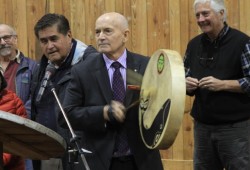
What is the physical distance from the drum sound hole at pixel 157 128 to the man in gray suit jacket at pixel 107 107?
Answer: 0.68 feet

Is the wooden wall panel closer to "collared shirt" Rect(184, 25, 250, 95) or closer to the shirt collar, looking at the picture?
"collared shirt" Rect(184, 25, 250, 95)

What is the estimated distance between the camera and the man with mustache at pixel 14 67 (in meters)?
5.77

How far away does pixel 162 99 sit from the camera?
3414 millimetres

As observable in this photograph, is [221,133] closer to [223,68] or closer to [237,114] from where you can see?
[237,114]

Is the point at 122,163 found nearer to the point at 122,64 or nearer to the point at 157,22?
the point at 122,64

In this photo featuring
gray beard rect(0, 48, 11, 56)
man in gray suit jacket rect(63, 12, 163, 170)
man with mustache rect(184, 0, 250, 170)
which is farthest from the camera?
gray beard rect(0, 48, 11, 56)

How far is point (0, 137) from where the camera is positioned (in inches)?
116

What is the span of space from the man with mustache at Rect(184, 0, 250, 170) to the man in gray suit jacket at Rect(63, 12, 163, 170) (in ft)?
3.45

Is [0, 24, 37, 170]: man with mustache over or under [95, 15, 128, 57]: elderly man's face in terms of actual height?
under

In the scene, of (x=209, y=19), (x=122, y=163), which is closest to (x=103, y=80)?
(x=122, y=163)

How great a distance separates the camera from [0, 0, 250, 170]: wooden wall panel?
657cm

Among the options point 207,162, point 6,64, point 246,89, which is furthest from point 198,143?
point 6,64

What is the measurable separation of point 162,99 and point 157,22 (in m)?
3.46

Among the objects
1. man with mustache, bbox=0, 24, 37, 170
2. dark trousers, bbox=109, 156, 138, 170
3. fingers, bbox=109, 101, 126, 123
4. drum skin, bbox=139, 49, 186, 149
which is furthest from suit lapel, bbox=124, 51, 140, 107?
man with mustache, bbox=0, 24, 37, 170
